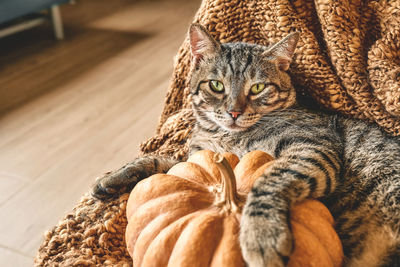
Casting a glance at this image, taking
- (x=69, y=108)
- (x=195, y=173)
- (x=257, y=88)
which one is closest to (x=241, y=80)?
(x=257, y=88)

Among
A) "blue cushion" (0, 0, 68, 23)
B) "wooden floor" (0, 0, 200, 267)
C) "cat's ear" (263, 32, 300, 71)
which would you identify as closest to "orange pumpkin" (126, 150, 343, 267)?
"cat's ear" (263, 32, 300, 71)

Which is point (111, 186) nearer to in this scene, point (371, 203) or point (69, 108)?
point (371, 203)

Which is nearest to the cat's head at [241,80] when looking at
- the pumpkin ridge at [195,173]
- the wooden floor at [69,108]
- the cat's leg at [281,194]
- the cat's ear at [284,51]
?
the cat's ear at [284,51]

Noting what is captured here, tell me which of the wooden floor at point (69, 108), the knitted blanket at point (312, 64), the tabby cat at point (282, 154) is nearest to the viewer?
the tabby cat at point (282, 154)

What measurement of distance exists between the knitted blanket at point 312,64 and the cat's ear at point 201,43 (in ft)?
0.47

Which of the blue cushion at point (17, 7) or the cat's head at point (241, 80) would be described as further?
the blue cushion at point (17, 7)

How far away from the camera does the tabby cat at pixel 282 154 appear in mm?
924

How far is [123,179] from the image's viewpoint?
4.14 ft

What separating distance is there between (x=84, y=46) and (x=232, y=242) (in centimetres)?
337

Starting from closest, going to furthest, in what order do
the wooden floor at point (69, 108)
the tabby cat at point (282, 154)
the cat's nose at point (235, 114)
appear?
the tabby cat at point (282, 154), the cat's nose at point (235, 114), the wooden floor at point (69, 108)

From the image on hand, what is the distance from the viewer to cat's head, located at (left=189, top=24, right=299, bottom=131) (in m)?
1.33

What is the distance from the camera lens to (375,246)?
971mm

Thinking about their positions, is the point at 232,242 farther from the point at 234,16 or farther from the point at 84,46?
the point at 84,46

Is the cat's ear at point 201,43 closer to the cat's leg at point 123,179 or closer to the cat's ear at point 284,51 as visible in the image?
the cat's ear at point 284,51
